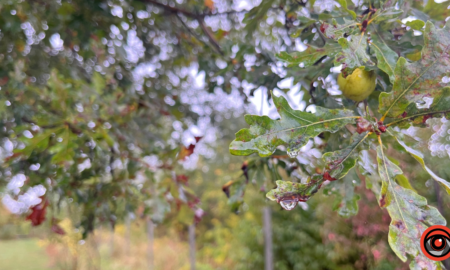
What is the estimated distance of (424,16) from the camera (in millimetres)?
828

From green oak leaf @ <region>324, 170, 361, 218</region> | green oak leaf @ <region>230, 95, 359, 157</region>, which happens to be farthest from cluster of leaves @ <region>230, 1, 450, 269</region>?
green oak leaf @ <region>324, 170, 361, 218</region>

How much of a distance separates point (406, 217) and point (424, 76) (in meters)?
0.28

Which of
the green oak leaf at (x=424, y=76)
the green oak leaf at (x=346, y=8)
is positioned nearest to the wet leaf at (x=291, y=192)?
the green oak leaf at (x=424, y=76)

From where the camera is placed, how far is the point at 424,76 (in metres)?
0.59

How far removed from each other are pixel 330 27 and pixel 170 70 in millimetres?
1896

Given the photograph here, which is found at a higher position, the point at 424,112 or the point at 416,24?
the point at 416,24

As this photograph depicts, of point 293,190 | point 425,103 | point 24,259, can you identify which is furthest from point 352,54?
point 24,259

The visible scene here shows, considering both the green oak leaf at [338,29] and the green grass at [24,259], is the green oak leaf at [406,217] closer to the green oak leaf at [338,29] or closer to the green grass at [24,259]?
the green oak leaf at [338,29]

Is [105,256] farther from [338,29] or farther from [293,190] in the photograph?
[338,29]

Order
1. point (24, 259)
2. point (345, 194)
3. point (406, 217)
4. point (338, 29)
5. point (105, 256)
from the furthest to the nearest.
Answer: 1. point (24, 259)
2. point (105, 256)
3. point (345, 194)
4. point (338, 29)
5. point (406, 217)

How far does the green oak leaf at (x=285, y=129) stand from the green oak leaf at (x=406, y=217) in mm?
110

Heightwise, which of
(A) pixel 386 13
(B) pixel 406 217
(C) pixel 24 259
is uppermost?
(A) pixel 386 13

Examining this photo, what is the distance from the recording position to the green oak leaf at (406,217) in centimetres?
52

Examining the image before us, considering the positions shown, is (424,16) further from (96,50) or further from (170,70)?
(170,70)
